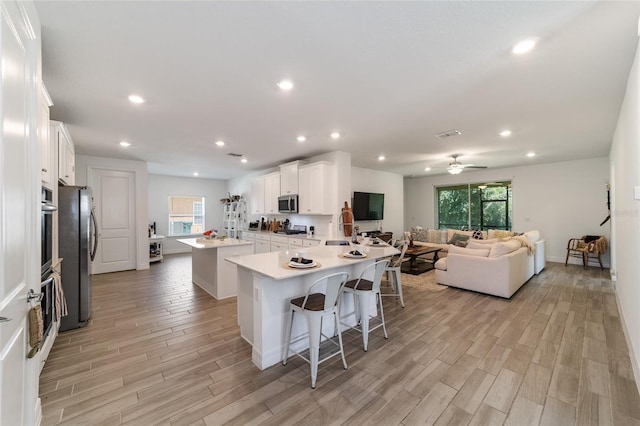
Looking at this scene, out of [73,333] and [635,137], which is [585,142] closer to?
[635,137]

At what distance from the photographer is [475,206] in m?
8.54

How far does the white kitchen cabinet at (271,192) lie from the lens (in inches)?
268

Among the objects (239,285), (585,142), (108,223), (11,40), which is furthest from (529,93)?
(108,223)

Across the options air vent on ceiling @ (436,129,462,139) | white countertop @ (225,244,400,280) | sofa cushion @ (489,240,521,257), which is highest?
air vent on ceiling @ (436,129,462,139)

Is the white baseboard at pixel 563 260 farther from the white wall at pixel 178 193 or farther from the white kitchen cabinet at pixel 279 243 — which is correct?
the white wall at pixel 178 193

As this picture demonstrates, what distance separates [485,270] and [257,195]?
5808 millimetres

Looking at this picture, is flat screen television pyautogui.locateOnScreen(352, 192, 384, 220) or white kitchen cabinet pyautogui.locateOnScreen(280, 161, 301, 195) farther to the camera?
flat screen television pyautogui.locateOnScreen(352, 192, 384, 220)

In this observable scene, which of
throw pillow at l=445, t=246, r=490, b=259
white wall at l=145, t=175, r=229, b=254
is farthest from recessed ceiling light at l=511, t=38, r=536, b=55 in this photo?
white wall at l=145, t=175, r=229, b=254

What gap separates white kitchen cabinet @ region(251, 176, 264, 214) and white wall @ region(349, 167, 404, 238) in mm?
2505

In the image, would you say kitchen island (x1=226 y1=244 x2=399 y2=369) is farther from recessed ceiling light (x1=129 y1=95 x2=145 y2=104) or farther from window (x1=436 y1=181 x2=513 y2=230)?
window (x1=436 y1=181 x2=513 y2=230)

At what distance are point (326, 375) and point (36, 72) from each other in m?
2.95

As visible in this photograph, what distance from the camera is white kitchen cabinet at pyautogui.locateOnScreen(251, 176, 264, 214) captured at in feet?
24.3

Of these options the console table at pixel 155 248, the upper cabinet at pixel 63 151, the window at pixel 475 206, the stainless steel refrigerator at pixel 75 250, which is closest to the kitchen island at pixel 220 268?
the stainless steel refrigerator at pixel 75 250

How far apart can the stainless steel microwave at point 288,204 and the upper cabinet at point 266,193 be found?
293 mm
